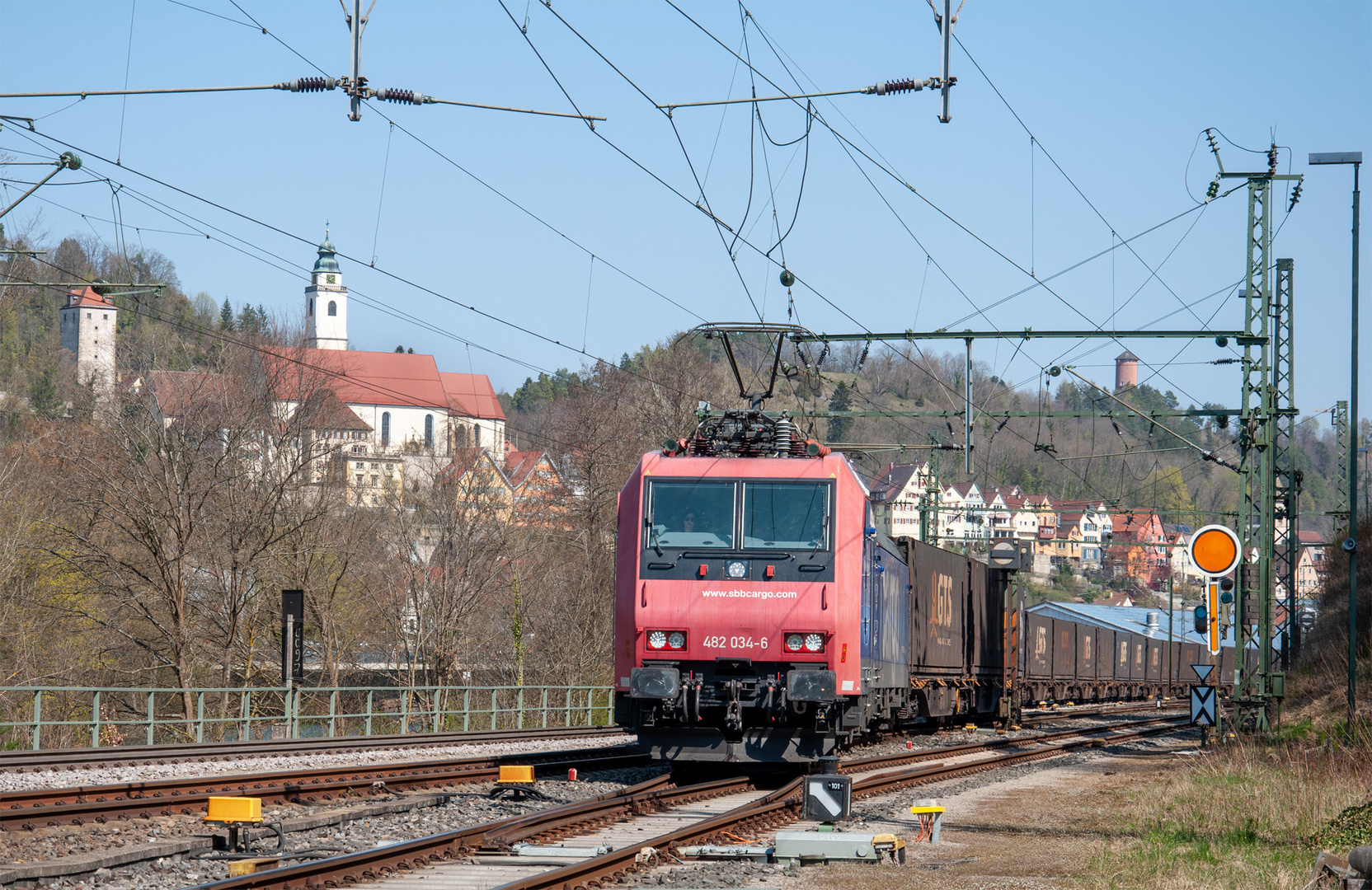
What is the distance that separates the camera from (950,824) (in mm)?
13094

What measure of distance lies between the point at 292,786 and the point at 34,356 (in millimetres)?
62807

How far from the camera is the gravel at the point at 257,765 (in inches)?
603

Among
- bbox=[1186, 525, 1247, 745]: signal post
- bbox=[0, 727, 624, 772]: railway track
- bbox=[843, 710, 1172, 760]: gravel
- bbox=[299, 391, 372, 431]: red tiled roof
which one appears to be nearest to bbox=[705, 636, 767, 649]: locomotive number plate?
bbox=[1186, 525, 1247, 745]: signal post

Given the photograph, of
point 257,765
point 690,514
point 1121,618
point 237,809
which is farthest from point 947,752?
point 1121,618

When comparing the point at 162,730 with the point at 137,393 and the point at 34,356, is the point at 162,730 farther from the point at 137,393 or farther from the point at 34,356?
→ the point at 34,356

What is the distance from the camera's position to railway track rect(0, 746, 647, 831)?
37.2 ft

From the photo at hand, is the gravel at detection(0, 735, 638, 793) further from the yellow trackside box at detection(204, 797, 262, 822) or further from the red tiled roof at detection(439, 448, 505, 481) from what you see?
the red tiled roof at detection(439, 448, 505, 481)

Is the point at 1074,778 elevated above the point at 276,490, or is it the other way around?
the point at 276,490

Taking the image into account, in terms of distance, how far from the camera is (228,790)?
43.9 ft

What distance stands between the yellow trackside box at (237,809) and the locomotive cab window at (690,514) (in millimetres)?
5679

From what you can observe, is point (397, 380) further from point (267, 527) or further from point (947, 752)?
point (947, 752)

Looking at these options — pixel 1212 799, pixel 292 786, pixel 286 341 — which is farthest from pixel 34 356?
pixel 1212 799

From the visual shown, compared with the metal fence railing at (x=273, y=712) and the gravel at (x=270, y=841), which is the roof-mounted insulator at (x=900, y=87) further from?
the metal fence railing at (x=273, y=712)

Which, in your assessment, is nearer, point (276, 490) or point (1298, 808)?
point (1298, 808)
